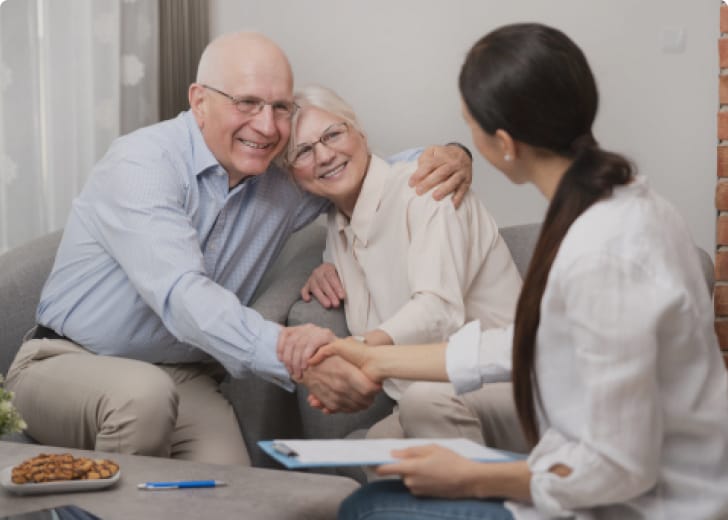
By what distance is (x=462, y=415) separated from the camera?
204 centimetres

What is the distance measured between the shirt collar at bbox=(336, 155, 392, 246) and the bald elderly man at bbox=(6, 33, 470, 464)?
0.17 m

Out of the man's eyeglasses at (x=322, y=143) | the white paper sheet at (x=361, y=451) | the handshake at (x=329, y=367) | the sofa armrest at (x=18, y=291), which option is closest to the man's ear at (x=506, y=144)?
the white paper sheet at (x=361, y=451)

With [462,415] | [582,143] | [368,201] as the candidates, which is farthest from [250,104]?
[582,143]

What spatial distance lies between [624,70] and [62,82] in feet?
5.21

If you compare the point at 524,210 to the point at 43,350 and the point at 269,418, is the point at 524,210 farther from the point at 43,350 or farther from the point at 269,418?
the point at 43,350

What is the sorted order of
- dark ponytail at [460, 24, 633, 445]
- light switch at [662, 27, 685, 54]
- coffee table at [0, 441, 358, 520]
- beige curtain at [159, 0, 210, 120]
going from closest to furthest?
1. dark ponytail at [460, 24, 633, 445]
2. coffee table at [0, 441, 358, 520]
3. light switch at [662, 27, 685, 54]
4. beige curtain at [159, 0, 210, 120]

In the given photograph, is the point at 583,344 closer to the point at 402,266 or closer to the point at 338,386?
the point at 338,386

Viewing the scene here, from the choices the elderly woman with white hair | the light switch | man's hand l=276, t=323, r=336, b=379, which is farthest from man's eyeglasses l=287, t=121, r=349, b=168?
the light switch

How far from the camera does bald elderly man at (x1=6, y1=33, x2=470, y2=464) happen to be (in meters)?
2.13

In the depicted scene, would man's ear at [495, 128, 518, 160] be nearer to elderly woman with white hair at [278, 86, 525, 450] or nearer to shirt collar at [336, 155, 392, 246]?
elderly woman with white hair at [278, 86, 525, 450]

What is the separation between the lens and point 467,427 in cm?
205

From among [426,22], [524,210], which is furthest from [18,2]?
[524,210]

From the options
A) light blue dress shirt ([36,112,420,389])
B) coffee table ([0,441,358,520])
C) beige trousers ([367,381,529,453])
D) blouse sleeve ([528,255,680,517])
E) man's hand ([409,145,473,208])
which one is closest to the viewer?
blouse sleeve ([528,255,680,517])

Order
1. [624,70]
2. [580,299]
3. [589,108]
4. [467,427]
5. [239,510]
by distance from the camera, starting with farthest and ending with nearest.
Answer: [624,70], [467,427], [239,510], [589,108], [580,299]
